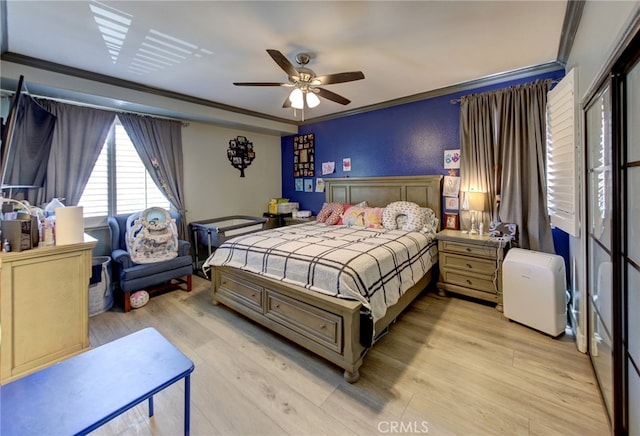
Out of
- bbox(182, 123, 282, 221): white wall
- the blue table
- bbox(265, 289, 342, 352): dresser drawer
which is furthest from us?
bbox(182, 123, 282, 221): white wall

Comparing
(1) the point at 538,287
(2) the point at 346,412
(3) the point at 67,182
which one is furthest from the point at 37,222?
(1) the point at 538,287

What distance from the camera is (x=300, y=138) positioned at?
18.0ft

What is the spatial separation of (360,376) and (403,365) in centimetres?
36

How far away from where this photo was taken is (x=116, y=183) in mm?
→ 3688

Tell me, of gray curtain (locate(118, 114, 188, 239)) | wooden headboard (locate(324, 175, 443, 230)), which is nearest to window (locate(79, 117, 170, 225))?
gray curtain (locate(118, 114, 188, 239))

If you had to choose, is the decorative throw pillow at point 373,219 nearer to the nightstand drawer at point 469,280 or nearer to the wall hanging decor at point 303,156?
the nightstand drawer at point 469,280

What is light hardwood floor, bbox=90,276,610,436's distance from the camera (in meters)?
1.60

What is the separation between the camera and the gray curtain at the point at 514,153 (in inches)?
116

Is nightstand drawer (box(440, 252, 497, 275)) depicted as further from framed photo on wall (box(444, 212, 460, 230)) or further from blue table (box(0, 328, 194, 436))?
blue table (box(0, 328, 194, 436))

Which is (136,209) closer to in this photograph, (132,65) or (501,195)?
(132,65)

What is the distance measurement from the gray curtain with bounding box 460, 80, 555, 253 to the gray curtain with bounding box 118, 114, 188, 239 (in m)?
4.04

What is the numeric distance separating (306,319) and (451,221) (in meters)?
2.54

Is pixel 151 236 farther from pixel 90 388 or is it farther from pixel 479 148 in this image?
pixel 479 148

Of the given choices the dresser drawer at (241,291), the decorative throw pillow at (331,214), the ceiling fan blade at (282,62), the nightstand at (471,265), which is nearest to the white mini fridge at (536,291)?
the nightstand at (471,265)
